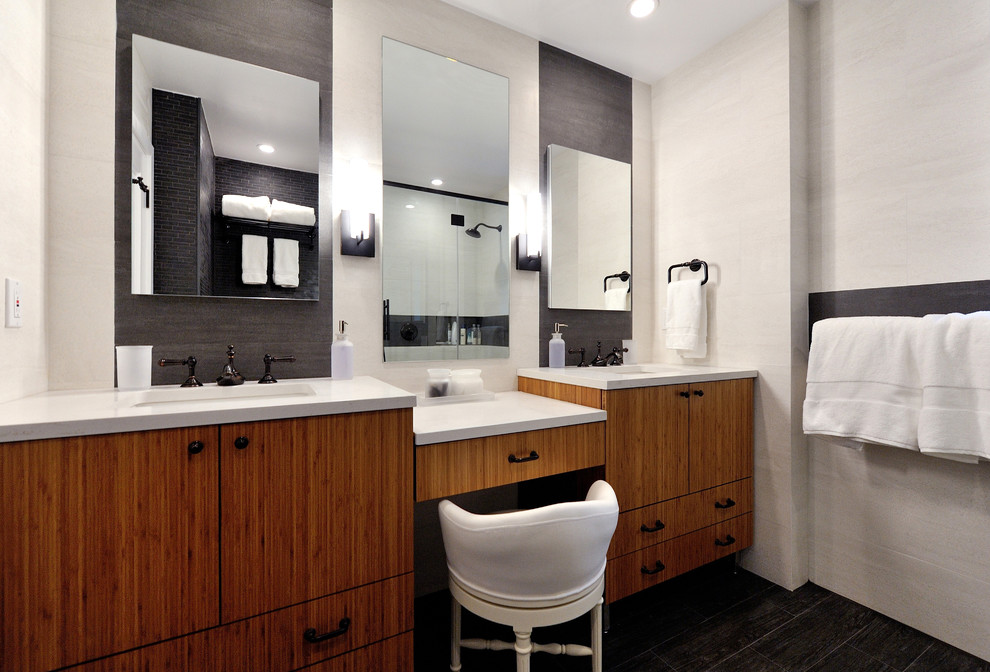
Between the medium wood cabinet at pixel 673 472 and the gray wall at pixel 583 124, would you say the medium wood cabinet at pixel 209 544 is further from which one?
the gray wall at pixel 583 124

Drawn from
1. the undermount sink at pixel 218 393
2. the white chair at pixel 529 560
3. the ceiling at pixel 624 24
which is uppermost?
the ceiling at pixel 624 24

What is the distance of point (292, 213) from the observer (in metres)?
1.68

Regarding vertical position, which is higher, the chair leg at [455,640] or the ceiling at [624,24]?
the ceiling at [624,24]

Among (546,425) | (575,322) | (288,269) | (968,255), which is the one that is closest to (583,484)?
(546,425)

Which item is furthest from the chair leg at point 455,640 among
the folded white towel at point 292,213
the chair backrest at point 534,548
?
the folded white towel at point 292,213

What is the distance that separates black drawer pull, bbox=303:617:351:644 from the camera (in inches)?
44.3

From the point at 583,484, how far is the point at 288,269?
4.42 ft

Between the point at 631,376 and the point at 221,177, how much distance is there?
1.71m

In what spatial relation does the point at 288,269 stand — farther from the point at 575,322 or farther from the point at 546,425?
the point at 575,322

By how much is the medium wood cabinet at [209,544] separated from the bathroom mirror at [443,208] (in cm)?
77

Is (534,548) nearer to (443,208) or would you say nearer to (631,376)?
(631,376)

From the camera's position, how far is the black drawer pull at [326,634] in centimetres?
113

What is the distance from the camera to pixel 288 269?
1675mm

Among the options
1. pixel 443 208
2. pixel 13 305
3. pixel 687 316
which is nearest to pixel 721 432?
pixel 687 316
